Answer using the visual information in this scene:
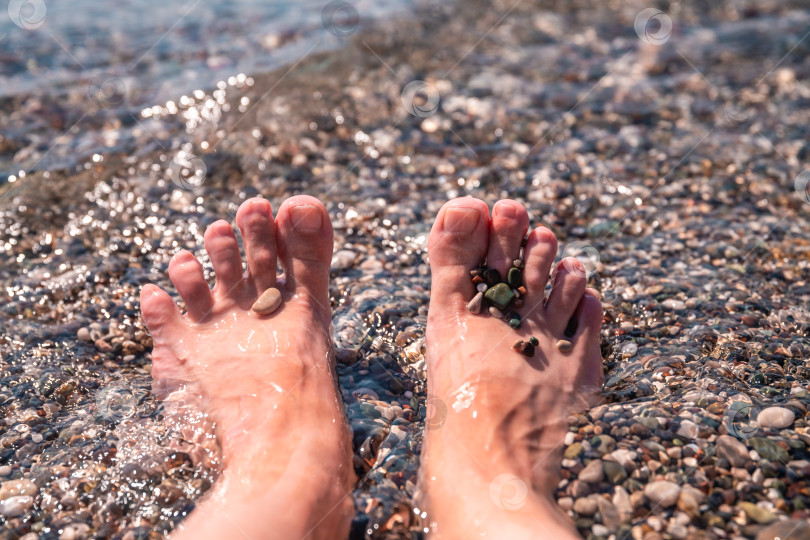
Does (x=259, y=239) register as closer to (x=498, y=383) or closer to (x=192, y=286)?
(x=192, y=286)

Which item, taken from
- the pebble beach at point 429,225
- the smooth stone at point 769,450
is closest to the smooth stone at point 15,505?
the pebble beach at point 429,225

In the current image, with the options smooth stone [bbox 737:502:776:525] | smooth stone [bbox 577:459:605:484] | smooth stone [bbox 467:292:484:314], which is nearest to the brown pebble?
smooth stone [bbox 467:292:484:314]

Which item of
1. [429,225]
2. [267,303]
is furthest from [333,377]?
[429,225]

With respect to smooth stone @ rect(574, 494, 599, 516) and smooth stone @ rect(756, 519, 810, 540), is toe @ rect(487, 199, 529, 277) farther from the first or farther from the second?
smooth stone @ rect(756, 519, 810, 540)

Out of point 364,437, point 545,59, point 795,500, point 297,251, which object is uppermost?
point 545,59

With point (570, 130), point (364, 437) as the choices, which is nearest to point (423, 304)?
point (364, 437)

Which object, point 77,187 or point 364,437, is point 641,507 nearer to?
point 364,437
